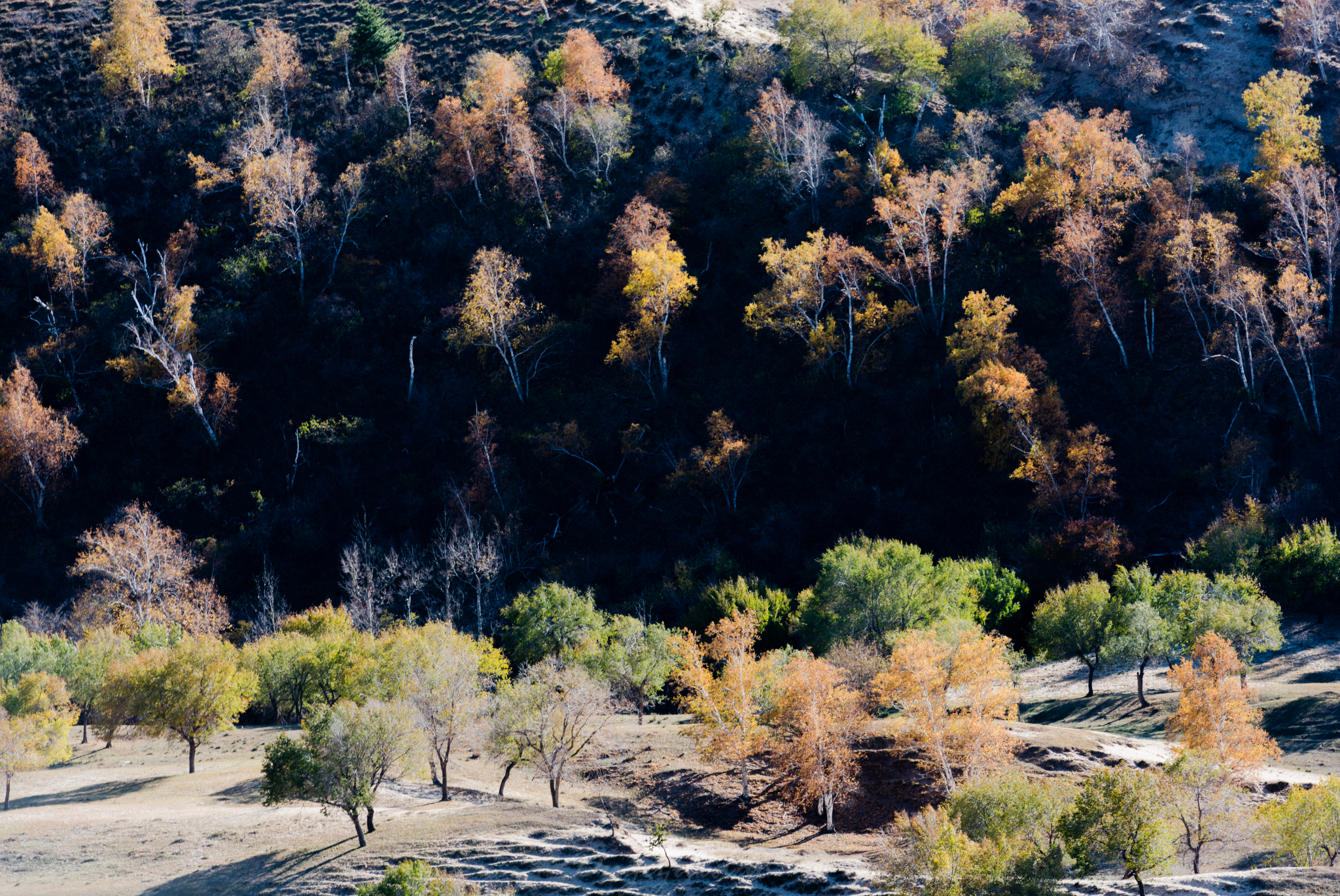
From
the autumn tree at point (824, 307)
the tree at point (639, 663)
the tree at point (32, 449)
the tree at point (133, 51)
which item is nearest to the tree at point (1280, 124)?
the autumn tree at point (824, 307)

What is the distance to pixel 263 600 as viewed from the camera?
239 feet

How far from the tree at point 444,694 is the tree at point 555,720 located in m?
2.39

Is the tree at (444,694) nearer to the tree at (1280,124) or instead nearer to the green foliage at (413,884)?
the green foliage at (413,884)

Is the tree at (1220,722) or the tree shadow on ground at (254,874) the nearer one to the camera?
the tree shadow on ground at (254,874)

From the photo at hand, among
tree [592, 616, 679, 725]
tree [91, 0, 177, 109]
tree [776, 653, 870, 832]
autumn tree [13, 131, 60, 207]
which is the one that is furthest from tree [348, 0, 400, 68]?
tree [776, 653, 870, 832]

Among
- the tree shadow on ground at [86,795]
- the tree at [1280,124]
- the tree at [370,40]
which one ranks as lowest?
the tree shadow on ground at [86,795]

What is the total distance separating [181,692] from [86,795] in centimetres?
594

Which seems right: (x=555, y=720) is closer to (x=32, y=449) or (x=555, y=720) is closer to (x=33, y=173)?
(x=32, y=449)

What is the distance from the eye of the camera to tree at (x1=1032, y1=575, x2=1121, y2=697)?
2135 inches

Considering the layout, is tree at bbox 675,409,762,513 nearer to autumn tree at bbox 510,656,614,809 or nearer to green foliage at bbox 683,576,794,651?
green foliage at bbox 683,576,794,651

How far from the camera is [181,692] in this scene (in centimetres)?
4953

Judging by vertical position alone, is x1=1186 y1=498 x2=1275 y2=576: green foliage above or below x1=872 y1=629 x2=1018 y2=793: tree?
above

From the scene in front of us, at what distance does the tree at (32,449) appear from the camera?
8194 centimetres

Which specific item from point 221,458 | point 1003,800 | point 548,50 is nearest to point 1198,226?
point 1003,800
